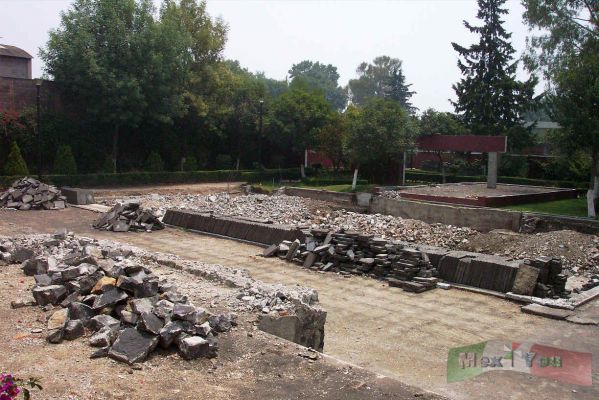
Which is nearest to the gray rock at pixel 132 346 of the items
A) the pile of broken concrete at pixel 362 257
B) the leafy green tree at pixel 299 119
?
the pile of broken concrete at pixel 362 257

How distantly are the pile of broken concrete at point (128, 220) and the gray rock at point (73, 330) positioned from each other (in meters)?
12.4

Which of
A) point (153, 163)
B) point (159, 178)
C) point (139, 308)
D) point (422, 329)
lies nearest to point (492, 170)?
point (159, 178)

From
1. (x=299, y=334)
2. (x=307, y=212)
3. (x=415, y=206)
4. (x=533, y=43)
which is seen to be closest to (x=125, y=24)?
(x=307, y=212)

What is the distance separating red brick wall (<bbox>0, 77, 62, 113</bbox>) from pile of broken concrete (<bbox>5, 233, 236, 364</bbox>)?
23.6 m

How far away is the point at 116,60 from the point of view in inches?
1171

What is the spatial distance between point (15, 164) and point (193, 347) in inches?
954

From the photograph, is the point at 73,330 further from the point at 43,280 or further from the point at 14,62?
the point at 14,62

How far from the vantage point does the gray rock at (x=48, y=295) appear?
802 centimetres

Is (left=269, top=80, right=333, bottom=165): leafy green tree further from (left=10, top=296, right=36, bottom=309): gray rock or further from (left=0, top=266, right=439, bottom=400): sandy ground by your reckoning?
(left=0, top=266, right=439, bottom=400): sandy ground

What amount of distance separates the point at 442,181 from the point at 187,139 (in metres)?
17.2

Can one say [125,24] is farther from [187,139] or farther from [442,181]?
[442,181]

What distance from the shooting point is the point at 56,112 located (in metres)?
31.0

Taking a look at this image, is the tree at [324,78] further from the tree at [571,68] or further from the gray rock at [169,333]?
the gray rock at [169,333]

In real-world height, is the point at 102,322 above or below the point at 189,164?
below
